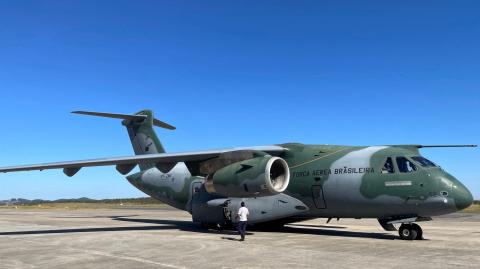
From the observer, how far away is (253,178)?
15031 millimetres

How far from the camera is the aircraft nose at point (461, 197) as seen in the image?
13375 mm

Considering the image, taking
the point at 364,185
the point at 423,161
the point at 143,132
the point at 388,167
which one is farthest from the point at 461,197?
the point at 143,132

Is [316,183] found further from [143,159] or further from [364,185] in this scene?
[143,159]

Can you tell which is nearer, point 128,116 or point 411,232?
point 411,232

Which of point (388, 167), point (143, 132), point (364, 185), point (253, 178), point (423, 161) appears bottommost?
point (364, 185)

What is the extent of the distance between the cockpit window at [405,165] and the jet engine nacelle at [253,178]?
3.59 meters

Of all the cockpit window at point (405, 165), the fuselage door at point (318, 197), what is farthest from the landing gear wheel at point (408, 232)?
the fuselage door at point (318, 197)

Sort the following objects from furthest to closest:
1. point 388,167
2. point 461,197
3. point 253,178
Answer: point 253,178 → point 388,167 → point 461,197

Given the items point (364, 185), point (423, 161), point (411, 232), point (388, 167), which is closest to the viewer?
point (411, 232)

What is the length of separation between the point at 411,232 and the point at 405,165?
2055mm

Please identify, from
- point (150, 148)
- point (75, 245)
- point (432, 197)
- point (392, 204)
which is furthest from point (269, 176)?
point (150, 148)

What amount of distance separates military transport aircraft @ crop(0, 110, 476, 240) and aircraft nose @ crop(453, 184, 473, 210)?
3cm

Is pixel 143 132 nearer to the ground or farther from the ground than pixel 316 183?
farther from the ground

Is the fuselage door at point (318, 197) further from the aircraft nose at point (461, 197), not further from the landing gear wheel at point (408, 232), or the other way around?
the aircraft nose at point (461, 197)
